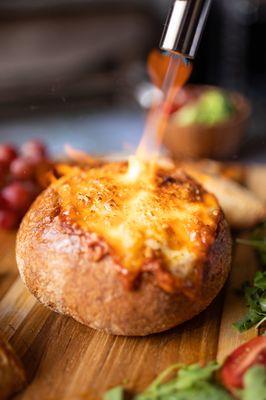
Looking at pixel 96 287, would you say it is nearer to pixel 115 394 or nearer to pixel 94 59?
pixel 115 394

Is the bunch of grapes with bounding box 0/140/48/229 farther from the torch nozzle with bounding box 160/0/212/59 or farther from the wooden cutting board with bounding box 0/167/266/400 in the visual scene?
the torch nozzle with bounding box 160/0/212/59

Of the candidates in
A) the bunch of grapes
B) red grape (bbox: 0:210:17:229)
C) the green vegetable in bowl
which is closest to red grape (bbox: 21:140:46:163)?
the bunch of grapes

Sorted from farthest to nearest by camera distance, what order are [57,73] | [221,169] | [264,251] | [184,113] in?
[57,73] → [184,113] → [221,169] → [264,251]

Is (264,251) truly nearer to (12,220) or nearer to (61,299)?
(61,299)

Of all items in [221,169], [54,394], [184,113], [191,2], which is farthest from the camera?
[184,113]

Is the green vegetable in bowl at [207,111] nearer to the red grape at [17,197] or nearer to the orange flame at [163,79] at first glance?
the orange flame at [163,79]

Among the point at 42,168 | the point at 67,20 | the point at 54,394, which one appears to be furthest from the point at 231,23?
the point at 54,394

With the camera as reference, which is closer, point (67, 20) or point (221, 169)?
point (221, 169)
